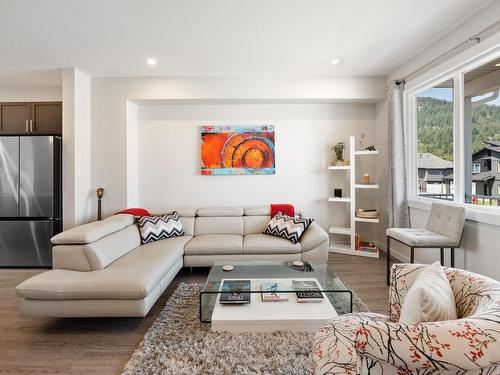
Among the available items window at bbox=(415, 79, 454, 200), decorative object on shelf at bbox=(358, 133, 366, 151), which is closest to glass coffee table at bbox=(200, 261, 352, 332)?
window at bbox=(415, 79, 454, 200)

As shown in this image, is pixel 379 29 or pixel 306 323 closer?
pixel 306 323

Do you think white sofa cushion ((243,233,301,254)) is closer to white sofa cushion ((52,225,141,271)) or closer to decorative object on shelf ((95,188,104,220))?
white sofa cushion ((52,225,141,271))

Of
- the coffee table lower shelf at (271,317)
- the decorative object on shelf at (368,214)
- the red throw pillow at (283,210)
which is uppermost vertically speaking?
the red throw pillow at (283,210)

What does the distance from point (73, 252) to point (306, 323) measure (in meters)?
1.97

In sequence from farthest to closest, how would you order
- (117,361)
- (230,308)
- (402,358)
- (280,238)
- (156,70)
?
(156,70)
(280,238)
(230,308)
(117,361)
(402,358)

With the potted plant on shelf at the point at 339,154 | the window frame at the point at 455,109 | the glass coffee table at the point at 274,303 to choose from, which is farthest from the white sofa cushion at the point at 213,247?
the window frame at the point at 455,109

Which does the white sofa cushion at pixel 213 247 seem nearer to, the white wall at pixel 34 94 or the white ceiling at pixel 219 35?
the white ceiling at pixel 219 35

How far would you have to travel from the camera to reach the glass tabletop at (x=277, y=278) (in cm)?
206

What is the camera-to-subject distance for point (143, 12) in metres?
2.38

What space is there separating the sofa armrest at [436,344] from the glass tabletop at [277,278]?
4.04ft

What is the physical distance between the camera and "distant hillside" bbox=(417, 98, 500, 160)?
248 centimetres

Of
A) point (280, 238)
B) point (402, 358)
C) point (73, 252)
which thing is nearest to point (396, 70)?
point (280, 238)

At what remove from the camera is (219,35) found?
2762mm

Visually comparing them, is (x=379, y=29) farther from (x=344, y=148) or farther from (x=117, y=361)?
(x=117, y=361)
